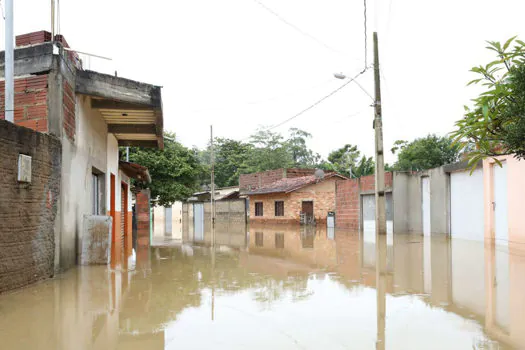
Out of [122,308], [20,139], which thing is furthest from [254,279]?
[20,139]

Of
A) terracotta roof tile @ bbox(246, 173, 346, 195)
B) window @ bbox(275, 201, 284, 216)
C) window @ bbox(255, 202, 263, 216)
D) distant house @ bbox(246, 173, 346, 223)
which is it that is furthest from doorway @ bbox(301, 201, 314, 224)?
window @ bbox(255, 202, 263, 216)

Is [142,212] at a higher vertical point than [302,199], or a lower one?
lower

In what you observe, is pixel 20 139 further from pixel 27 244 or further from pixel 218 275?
pixel 218 275

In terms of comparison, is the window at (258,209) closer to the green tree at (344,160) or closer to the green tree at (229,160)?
the green tree at (344,160)

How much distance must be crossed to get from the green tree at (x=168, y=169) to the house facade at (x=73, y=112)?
11610mm

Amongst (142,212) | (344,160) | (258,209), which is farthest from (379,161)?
(344,160)

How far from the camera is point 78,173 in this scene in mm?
8969

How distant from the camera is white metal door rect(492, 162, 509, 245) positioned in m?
13.2

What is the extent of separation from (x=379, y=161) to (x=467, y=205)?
3787 millimetres

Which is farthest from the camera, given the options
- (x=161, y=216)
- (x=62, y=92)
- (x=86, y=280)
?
(x=161, y=216)

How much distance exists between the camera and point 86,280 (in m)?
7.15

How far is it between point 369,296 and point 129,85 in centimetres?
654

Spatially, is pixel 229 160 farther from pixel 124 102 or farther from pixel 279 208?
pixel 124 102

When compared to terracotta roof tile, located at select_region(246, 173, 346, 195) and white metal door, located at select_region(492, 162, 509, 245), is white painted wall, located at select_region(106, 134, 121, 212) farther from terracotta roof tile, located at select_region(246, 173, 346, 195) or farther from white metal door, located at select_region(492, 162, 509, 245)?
terracotta roof tile, located at select_region(246, 173, 346, 195)
